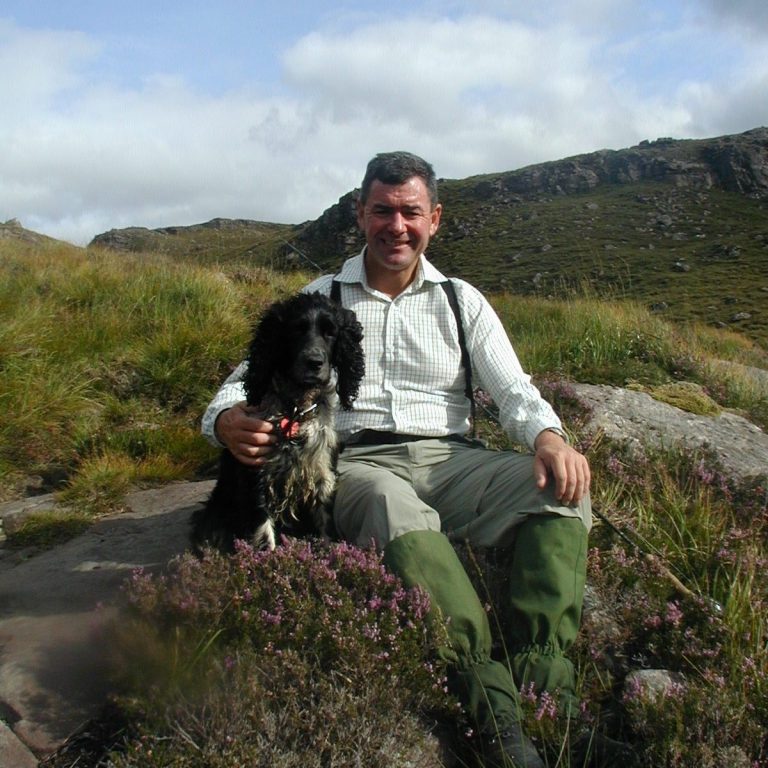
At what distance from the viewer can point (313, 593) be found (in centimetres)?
288

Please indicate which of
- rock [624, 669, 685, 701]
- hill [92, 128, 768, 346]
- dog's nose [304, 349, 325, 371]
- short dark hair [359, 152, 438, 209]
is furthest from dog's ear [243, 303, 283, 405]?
hill [92, 128, 768, 346]

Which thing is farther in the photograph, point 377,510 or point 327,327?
point 327,327

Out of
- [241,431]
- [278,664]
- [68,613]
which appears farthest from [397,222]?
[68,613]

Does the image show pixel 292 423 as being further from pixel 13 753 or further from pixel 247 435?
pixel 13 753

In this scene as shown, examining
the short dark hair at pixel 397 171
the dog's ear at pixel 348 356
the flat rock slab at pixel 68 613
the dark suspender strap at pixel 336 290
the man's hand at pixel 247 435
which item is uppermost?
the short dark hair at pixel 397 171

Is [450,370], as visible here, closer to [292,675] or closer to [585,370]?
[292,675]

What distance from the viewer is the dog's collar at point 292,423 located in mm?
3482

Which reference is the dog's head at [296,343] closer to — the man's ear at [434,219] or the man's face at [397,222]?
the man's face at [397,222]

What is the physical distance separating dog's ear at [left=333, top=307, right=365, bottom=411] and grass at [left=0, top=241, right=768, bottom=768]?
3.01 feet

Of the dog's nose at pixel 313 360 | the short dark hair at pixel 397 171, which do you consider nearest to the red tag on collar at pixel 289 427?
the dog's nose at pixel 313 360

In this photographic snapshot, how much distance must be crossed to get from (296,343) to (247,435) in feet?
1.63

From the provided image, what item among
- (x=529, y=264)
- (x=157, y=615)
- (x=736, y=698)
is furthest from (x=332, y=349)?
(x=529, y=264)

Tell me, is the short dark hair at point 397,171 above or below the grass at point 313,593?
above

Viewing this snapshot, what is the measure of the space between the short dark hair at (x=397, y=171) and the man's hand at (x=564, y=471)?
1675 mm
